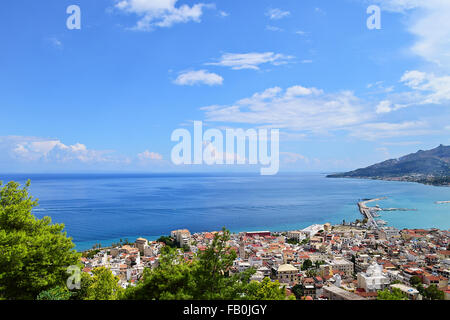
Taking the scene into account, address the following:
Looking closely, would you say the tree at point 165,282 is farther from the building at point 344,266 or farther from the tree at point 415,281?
the building at point 344,266

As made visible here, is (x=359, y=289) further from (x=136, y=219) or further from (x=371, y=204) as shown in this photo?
(x=371, y=204)

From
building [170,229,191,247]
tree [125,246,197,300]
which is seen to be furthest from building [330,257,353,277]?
tree [125,246,197,300]

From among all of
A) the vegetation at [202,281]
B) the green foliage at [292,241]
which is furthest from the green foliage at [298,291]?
the green foliage at [292,241]

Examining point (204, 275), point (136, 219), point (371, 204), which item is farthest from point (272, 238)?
point (371, 204)

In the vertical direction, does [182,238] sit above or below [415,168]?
below

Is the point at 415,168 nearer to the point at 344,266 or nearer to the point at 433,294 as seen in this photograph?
the point at 344,266

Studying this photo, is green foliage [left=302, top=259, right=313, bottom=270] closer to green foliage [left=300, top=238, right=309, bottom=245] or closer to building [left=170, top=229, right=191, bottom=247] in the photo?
green foliage [left=300, top=238, right=309, bottom=245]

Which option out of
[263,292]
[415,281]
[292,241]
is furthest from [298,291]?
[292,241]
